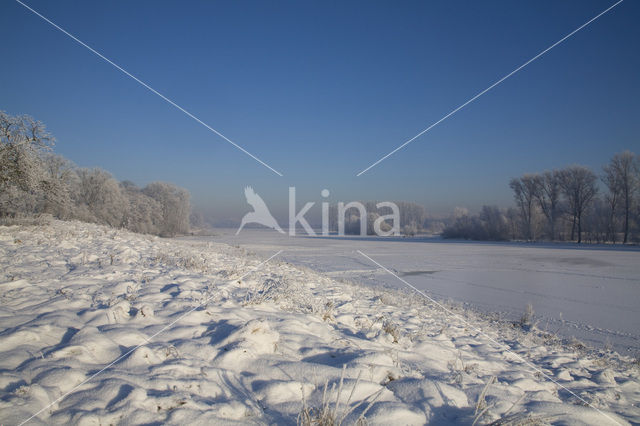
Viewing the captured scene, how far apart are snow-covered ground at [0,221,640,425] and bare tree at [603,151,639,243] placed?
51.6 metres

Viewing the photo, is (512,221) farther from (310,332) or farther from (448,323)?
(310,332)

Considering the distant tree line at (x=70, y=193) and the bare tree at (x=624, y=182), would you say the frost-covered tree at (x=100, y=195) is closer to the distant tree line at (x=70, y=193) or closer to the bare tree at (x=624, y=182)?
the distant tree line at (x=70, y=193)

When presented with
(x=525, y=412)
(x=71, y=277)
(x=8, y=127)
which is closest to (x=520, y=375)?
(x=525, y=412)

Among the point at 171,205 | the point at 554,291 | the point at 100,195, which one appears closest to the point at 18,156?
the point at 554,291

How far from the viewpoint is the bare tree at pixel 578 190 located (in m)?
46.7

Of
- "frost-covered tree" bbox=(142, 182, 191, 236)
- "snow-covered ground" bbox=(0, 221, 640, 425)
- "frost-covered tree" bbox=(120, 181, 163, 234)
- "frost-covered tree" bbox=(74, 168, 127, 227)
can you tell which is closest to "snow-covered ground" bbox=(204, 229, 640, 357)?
"snow-covered ground" bbox=(0, 221, 640, 425)

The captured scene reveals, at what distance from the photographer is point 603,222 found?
45.8m

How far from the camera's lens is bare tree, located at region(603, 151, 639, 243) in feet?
137

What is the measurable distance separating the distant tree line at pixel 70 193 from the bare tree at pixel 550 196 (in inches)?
2380

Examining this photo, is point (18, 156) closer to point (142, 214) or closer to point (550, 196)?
point (142, 214)

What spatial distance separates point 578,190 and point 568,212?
3662 millimetres

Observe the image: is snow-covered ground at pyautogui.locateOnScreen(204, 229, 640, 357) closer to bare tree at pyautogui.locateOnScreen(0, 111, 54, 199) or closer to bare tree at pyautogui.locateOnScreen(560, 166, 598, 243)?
bare tree at pyautogui.locateOnScreen(0, 111, 54, 199)

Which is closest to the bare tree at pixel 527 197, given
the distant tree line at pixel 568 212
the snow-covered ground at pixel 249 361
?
the distant tree line at pixel 568 212

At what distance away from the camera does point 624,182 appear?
1679 inches
